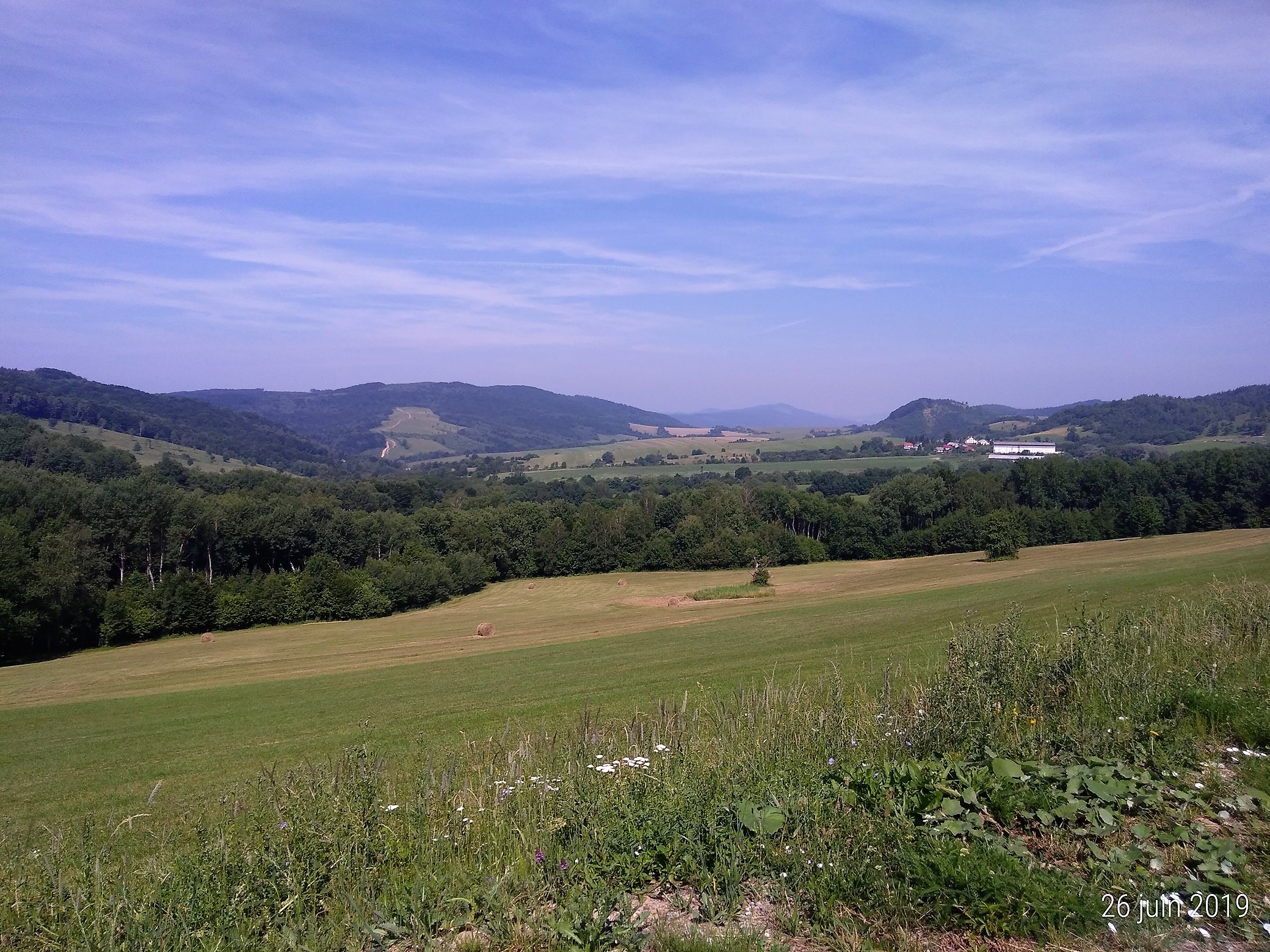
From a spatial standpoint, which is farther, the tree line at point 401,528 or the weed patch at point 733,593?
the weed patch at point 733,593

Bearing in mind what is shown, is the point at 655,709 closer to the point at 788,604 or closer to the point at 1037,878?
the point at 1037,878

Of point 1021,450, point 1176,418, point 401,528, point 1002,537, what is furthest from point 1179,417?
point 401,528

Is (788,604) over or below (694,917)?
below

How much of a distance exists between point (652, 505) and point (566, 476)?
2966 inches

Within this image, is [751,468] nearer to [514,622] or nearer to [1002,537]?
[1002,537]

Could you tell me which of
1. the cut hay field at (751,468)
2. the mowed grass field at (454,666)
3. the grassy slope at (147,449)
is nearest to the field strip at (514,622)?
the mowed grass field at (454,666)

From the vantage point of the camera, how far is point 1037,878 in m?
4.14

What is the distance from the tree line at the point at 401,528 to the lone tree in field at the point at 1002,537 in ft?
1.32

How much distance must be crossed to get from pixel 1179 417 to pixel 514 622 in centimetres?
17768

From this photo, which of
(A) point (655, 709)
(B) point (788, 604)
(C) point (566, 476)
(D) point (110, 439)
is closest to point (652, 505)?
(B) point (788, 604)

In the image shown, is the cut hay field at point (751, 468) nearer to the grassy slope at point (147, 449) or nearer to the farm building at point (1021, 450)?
the farm building at point (1021, 450)

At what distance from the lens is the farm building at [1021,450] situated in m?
155

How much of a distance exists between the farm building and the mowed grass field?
4007 inches

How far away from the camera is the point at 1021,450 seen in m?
162
